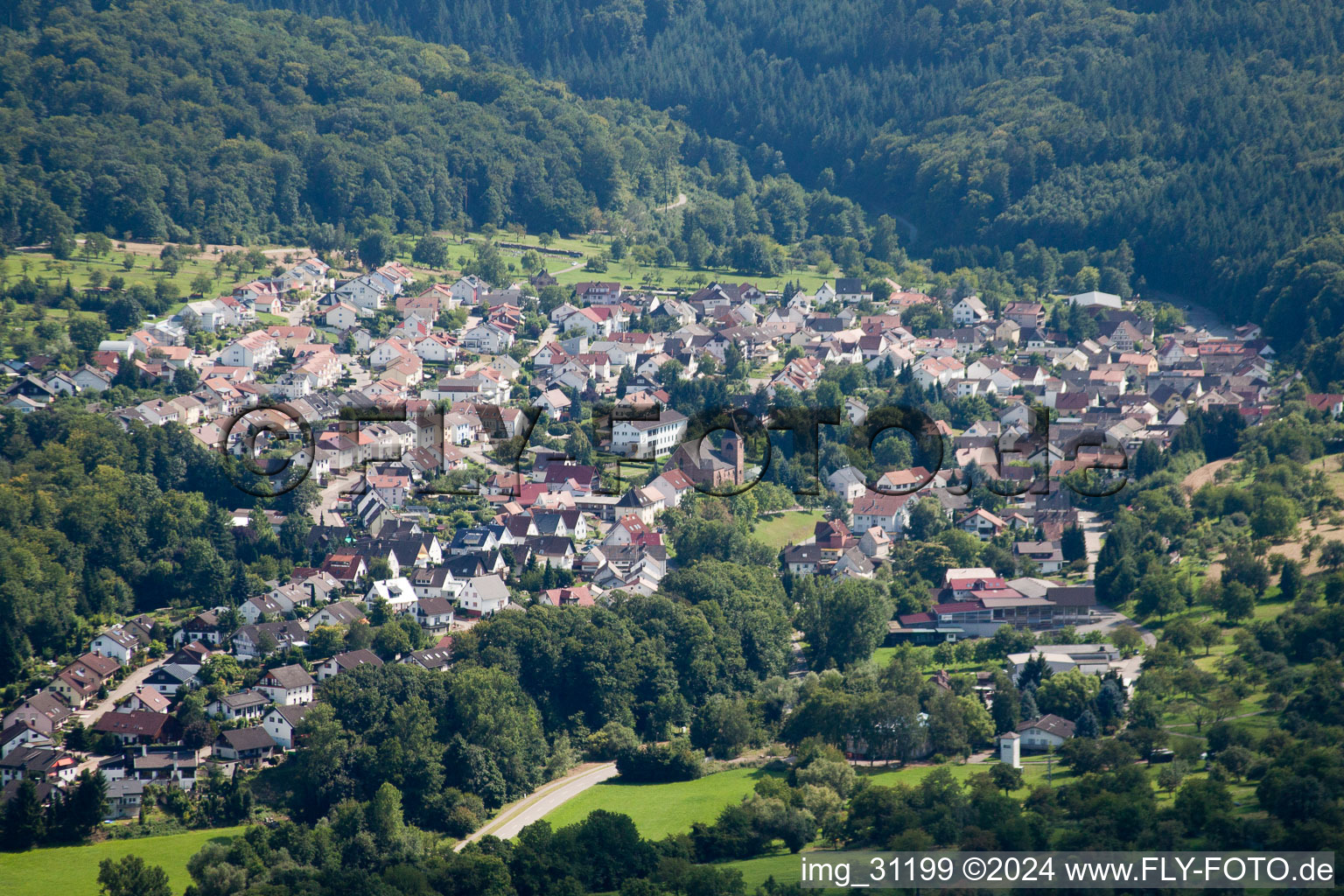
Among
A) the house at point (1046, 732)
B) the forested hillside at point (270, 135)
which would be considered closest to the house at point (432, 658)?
the house at point (1046, 732)

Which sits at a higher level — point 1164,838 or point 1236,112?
point 1236,112

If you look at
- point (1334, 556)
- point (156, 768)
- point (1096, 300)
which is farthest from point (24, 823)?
point (1096, 300)

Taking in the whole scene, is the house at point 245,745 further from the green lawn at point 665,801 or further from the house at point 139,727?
the green lawn at point 665,801

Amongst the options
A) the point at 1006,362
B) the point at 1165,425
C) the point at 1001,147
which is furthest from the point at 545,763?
the point at 1001,147

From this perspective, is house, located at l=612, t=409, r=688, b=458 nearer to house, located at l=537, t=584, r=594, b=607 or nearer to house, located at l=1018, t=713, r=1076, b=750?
house, located at l=537, t=584, r=594, b=607

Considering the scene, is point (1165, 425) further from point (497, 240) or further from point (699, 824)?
point (497, 240)

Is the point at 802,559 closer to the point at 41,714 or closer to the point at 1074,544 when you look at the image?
the point at 1074,544

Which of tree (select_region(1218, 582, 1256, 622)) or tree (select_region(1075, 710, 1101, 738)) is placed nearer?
tree (select_region(1075, 710, 1101, 738))

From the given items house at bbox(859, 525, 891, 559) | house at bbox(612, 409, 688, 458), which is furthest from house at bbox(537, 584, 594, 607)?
house at bbox(612, 409, 688, 458)
